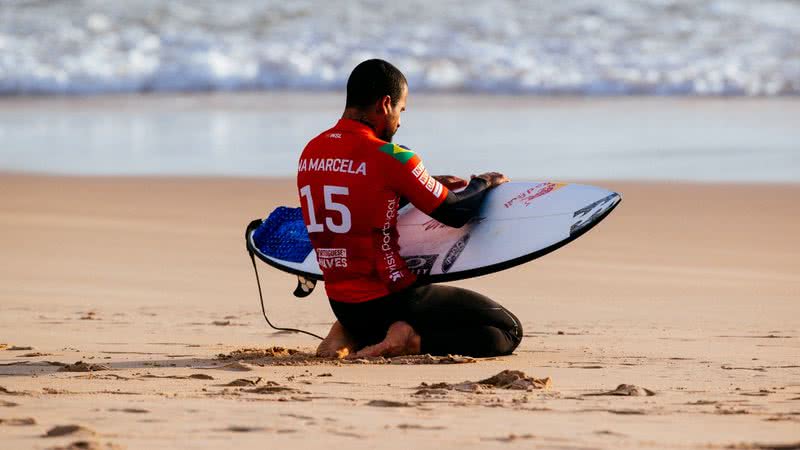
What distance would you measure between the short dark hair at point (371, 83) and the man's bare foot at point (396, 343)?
898 mm

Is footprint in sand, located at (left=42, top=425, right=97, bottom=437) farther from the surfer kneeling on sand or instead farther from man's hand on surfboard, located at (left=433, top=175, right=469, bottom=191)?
man's hand on surfboard, located at (left=433, top=175, right=469, bottom=191)

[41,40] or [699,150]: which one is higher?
[41,40]

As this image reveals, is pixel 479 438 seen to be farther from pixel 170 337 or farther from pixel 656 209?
pixel 656 209

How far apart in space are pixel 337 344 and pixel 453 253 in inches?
24.6

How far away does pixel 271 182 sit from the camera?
11953 mm

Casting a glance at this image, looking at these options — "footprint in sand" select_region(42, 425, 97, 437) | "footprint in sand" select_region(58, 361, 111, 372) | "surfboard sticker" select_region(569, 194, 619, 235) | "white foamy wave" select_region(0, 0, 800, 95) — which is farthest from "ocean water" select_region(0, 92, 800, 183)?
"footprint in sand" select_region(42, 425, 97, 437)

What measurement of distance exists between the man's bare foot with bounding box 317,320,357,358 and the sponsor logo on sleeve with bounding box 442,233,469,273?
19.0 inches

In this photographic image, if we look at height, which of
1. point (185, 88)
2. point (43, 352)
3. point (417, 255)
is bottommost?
point (43, 352)

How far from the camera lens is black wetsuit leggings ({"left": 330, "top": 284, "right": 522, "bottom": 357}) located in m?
5.48

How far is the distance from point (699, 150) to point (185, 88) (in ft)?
31.1

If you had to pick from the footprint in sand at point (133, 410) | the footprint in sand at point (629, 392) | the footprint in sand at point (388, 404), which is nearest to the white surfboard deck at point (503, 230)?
the footprint in sand at point (629, 392)

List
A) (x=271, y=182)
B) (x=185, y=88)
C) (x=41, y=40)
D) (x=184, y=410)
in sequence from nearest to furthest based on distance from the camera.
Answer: (x=184, y=410), (x=271, y=182), (x=185, y=88), (x=41, y=40)

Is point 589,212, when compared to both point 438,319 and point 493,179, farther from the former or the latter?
point 438,319

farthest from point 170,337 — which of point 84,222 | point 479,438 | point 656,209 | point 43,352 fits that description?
point 656,209
